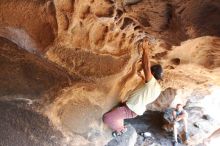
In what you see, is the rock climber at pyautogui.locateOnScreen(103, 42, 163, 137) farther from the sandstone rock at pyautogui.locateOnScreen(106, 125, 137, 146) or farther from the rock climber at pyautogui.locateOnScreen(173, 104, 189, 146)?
the rock climber at pyautogui.locateOnScreen(173, 104, 189, 146)

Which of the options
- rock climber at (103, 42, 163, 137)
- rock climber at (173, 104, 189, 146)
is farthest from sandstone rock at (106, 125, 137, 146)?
rock climber at (173, 104, 189, 146)

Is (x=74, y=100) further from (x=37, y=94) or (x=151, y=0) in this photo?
(x=151, y=0)

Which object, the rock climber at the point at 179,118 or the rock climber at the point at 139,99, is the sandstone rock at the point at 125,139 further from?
→ the rock climber at the point at 179,118

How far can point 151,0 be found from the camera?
8.24 ft

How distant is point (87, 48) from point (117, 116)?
82 cm

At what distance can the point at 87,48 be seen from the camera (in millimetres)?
2822

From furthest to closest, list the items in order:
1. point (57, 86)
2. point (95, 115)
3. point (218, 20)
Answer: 1. point (95, 115)
2. point (57, 86)
3. point (218, 20)

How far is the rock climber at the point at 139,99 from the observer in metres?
3.10

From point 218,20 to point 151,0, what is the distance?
1.69ft

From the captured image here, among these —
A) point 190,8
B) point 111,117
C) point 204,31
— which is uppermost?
point 190,8

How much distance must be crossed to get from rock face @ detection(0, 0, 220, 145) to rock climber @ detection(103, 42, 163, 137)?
9cm

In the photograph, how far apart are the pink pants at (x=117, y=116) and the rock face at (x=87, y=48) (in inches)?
2.5

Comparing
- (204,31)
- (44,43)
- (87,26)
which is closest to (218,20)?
(204,31)

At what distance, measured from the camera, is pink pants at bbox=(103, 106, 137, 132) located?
10.5ft
